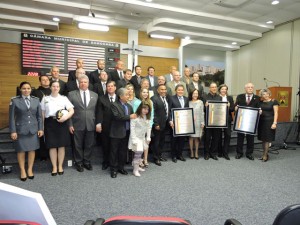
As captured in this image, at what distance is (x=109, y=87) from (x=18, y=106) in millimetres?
1429

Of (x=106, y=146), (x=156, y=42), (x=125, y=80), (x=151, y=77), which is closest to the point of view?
(x=106, y=146)

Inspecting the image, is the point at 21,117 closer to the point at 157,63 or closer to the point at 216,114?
the point at 216,114

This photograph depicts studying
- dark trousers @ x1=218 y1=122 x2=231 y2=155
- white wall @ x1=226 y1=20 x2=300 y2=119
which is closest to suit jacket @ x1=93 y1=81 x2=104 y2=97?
dark trousers @ x1=218 y1=122 x2=231 y2=155

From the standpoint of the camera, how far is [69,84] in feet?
15.1

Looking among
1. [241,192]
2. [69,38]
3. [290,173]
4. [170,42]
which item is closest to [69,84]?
[69,38]

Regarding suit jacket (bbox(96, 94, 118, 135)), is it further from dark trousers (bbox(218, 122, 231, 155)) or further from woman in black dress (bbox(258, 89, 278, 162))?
woman in black dress (bbox(258, 89, 278, 162))

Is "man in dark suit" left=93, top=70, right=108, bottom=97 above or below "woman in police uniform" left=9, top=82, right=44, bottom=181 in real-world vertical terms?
above

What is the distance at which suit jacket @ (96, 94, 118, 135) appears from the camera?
13.4 feet

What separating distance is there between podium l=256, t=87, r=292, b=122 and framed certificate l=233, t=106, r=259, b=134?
243 centimetres

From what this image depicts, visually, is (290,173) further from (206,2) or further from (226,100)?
(206,2)

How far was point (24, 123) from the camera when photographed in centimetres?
349

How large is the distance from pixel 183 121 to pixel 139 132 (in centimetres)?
110

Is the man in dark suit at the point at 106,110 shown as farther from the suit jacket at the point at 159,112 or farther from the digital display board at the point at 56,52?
the digital display board at the point at 56,52

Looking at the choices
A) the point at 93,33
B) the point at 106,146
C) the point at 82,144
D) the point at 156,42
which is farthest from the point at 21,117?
the point at 156,42
